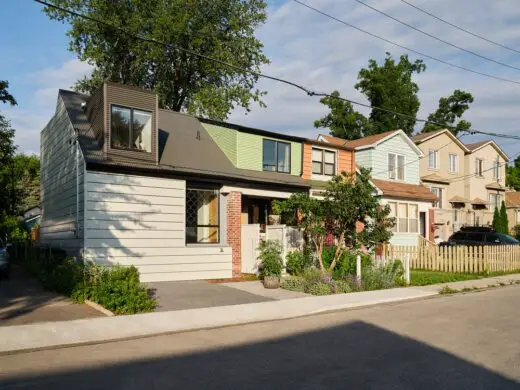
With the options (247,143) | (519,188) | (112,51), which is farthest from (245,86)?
(519,188)

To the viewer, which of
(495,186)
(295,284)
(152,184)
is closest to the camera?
(295,284)

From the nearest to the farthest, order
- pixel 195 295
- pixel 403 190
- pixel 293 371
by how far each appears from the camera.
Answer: pixel 293 371 → pixel 195 295 → pixel 403 190

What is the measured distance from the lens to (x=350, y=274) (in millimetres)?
17359

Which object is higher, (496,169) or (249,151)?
(496,169)

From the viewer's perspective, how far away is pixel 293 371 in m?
6.91

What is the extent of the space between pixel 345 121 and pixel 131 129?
39525mm

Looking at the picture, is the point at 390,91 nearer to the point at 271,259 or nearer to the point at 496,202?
the point at 496,202

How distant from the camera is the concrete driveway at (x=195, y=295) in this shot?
12672 millimetres

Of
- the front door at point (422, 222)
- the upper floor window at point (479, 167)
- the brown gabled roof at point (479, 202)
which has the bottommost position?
the front door at point (422, 222)

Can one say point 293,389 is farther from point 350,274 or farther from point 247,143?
point 247,143

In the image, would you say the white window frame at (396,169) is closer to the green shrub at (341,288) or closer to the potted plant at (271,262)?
the potted plant at (271,262)

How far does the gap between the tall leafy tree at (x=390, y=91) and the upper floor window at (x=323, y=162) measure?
102 feet


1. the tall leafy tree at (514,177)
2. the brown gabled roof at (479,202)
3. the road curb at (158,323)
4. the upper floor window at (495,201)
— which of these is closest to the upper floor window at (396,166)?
the brown gabled roof at (479,202)

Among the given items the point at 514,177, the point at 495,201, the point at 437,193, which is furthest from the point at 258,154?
the point at 514,177
